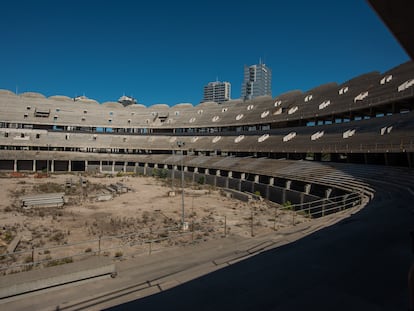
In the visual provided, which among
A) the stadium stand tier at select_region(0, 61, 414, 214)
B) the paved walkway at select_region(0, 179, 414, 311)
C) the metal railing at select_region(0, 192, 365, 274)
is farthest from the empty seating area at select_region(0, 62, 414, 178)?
the paved walkway at select_region(0, 179, 414, 311)

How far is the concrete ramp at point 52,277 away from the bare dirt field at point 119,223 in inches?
95.2

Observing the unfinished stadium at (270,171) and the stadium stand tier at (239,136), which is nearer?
the unfinished stadium at (270,171)

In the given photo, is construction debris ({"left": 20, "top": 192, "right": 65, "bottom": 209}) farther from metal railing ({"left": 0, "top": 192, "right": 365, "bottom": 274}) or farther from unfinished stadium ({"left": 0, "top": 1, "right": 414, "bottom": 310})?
unfinished stadium ({"left": 0, "top": 1, "right": 414, "bottom": 310})

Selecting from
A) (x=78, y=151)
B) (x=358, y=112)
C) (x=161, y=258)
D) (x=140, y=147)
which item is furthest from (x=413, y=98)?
(x=78, y=151)

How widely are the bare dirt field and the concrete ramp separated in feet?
7.93

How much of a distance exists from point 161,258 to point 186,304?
4696 millimetres

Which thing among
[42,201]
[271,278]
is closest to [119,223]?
[42,201]

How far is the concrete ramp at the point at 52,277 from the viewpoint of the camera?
6.98 meters

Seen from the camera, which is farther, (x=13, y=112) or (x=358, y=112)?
(x=13, y=112)

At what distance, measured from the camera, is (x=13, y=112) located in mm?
61375

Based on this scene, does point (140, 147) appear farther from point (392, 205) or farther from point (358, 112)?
point (392, 205)

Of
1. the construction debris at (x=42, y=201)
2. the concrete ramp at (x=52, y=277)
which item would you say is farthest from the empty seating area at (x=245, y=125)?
the construction debris at (x=42, y=201)

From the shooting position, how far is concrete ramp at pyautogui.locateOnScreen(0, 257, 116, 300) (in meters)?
6.98

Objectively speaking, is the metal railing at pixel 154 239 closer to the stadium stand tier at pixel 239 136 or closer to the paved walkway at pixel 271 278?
the paved walkway at pixel 271 278
